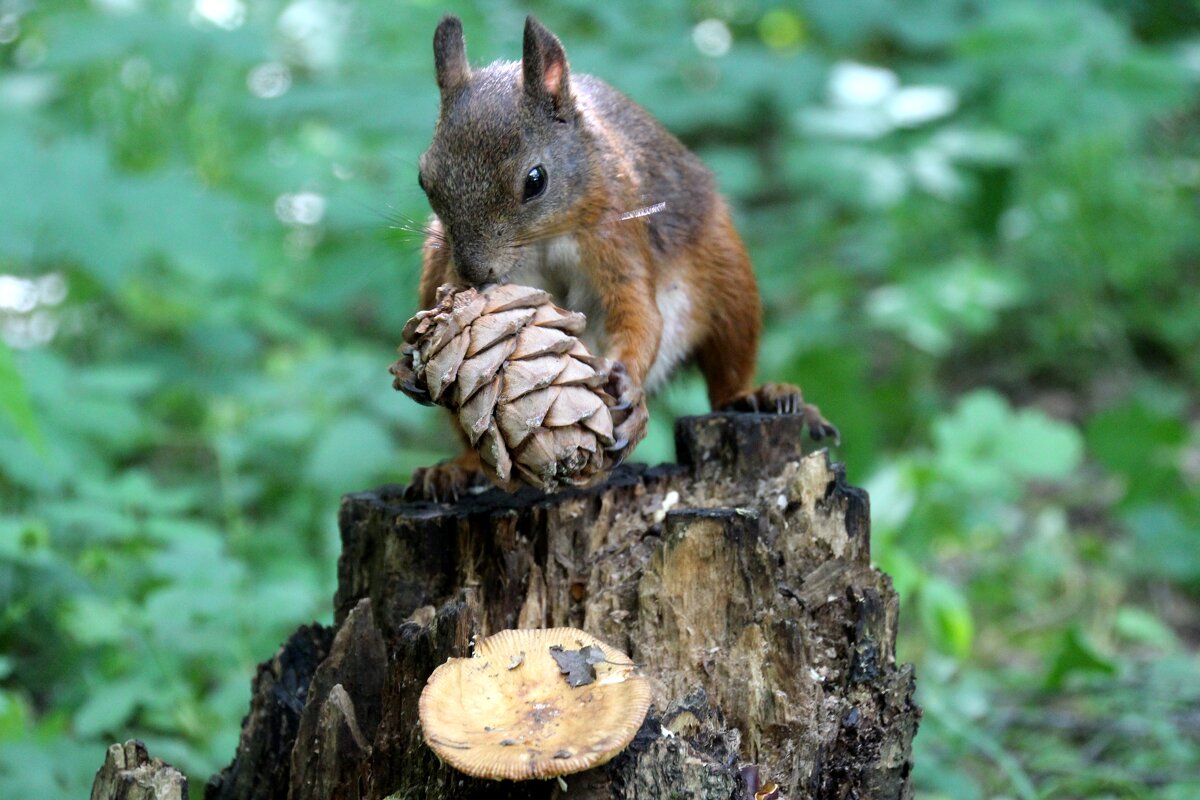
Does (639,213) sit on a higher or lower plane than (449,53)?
lower

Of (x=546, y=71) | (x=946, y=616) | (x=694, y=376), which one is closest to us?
(x=546, y=71)

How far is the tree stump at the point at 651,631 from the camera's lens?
5.41ft

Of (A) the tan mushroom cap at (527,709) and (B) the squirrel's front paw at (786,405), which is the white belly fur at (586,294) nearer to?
(B) the squirrel's front paw at (786,405)

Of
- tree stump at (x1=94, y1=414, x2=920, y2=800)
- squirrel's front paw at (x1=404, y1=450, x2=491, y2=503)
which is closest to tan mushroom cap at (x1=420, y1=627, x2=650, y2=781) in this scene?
tree stump at (x1=94, y1=414, x2=920, y2=800)

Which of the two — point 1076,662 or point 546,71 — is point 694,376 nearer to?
point 546,71

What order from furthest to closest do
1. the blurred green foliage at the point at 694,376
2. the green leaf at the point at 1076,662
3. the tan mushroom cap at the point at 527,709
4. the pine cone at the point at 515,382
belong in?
1. the green leaf at the point at 1076,662
2. the blurred green foliage at the point at 694,376
3. the pine cone at the point at 515,382
4. the tan mushroom cap at the point at 527,709

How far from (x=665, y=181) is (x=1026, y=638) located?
7.88ft

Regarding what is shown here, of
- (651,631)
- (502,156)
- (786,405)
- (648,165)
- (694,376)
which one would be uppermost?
(648,165)

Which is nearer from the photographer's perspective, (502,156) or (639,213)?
(502,156)

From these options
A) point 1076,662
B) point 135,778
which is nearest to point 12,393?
point 135,778

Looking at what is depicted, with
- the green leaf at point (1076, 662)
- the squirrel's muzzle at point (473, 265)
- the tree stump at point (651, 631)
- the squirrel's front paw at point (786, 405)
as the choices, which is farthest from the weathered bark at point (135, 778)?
the green leaf at point (1076, 662)

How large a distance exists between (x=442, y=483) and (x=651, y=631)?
55 centimetres

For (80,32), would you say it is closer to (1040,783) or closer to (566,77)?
(566,77)

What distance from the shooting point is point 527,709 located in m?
1.50
